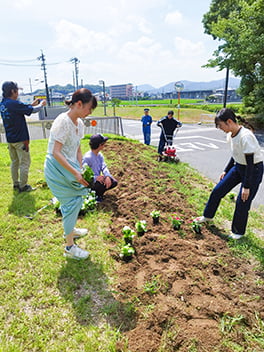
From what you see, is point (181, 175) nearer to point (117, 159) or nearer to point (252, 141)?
point (117, 159)

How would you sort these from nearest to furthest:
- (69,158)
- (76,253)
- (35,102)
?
(69,158) → (76,253) → (35,102)

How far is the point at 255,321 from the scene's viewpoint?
7.16ft

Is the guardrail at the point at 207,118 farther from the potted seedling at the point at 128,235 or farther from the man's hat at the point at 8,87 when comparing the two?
the potted seedling at the point at 128,235

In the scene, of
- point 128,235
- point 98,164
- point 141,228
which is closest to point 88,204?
point 98,164

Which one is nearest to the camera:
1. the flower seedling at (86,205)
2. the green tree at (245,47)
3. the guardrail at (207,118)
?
the flower seedling at (86,205)

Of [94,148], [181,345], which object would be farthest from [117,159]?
[181,345]

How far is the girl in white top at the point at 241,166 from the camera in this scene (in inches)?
119

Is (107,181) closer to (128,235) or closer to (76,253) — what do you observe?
(128,235)

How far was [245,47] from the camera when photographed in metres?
14.2

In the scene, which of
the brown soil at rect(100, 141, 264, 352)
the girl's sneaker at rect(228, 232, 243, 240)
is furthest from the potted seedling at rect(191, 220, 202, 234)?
the girl's sneaker at rect(228, 232, 243, 240)

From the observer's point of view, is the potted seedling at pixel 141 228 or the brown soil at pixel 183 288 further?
the potted seedling at pixel 141 228

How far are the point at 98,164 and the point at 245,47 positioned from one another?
542 inches

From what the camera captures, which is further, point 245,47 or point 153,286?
point 245,47

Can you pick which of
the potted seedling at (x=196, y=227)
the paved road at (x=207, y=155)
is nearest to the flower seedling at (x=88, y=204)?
the potted seedling at (x=196, y=227)
